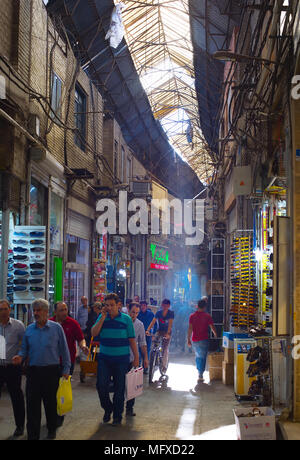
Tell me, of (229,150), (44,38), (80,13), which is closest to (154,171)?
(229,150)

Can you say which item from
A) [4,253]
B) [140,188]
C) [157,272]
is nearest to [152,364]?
[4,253]

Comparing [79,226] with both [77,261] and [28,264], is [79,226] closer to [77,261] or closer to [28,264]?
[77,261]

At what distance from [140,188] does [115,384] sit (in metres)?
15.6

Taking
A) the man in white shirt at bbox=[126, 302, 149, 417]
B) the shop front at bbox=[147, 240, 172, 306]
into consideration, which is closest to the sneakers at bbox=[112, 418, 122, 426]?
the man in white shirt at bbox=[126, 302, 149, 417]

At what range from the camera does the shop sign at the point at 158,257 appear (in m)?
29.5

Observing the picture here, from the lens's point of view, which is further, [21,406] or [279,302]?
[279,302]

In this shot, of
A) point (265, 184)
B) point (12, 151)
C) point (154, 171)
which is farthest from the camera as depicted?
point (154, 171)

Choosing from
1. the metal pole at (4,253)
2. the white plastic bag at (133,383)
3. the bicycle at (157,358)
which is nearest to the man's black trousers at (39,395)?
the white plastic bag at (133,383)

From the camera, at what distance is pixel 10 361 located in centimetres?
672

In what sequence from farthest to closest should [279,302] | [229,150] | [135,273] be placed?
[135,273], [229,150], [279,302]

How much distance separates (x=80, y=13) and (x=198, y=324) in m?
9.34

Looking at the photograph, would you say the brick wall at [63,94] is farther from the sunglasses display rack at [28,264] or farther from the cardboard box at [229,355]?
the cardboard box at [229,355]

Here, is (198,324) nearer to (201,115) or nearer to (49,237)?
(49,237)

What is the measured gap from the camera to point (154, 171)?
32406 mm
